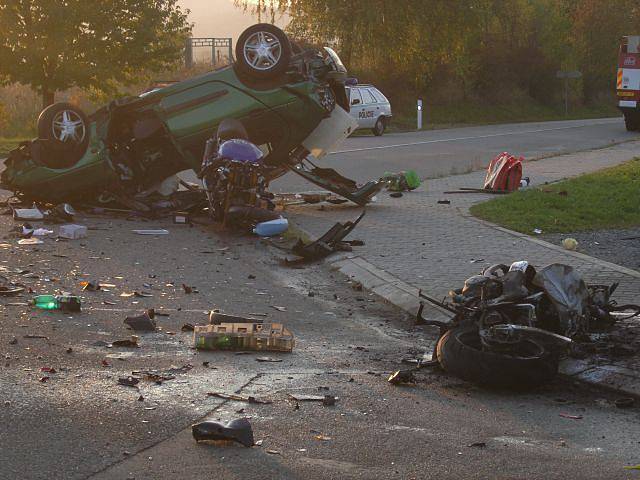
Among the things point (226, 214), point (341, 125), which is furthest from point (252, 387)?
point (341, 125)

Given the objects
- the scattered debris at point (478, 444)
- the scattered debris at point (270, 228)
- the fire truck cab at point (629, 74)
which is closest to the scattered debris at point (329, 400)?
the scattered debris at point (478, 444)

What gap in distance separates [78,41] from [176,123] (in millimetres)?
19439

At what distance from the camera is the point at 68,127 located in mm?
14148

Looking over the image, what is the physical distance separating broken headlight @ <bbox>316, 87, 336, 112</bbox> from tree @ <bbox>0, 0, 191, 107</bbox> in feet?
60.9

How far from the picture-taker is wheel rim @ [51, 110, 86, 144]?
14109 mm

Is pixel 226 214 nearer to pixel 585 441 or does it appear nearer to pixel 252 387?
pixel 252 387

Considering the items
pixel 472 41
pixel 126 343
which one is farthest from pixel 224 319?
pixel 472 41

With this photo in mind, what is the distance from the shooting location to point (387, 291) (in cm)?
954

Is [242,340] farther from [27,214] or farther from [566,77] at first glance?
[566,77]

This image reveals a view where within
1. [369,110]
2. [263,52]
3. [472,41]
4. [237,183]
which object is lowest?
[237,183]

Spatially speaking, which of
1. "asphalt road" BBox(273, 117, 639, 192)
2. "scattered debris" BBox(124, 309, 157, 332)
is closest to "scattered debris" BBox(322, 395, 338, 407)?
"scattered debris" BBox(124, 309, 157, 332)

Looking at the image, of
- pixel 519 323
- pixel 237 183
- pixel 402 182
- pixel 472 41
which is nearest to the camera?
pixel 519 323

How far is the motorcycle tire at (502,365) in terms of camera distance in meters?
6.23

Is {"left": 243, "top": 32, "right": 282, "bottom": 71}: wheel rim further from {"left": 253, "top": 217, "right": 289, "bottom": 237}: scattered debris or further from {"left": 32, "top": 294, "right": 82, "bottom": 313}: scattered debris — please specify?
{"left": 32, "top": 294, "right": 82, "bottom": 313}: scattered debris
